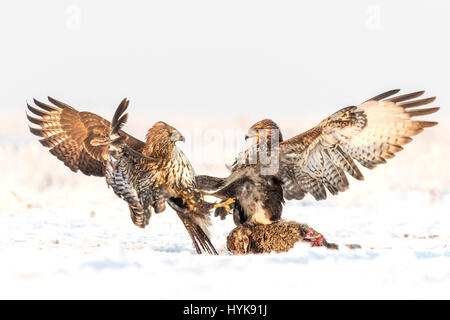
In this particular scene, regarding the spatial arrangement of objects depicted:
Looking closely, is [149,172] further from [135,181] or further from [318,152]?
[318,152]

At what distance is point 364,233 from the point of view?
29.5 feet

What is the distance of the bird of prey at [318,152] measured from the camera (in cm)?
678

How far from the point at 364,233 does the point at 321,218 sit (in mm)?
1408

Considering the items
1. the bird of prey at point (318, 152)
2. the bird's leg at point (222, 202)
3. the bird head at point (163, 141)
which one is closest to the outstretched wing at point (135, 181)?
the bird head at point (163, 141)

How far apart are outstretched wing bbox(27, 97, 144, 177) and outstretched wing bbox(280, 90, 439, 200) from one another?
2161mm

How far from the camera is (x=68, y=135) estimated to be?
7715mm

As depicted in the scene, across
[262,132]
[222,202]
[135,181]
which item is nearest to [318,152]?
[262,132]

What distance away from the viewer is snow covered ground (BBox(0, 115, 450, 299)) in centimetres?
469

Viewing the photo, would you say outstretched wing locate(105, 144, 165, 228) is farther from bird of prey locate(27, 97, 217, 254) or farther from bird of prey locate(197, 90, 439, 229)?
bird of prey locate(197, 90, 439, 229)

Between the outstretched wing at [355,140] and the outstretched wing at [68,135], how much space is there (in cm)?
216

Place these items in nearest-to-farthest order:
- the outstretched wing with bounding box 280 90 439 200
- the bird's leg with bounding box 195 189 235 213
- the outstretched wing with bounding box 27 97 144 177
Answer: the bird's leg with bounding box 195 189 235 213 → the outstretched wing with bounding box 280 90 439 200 → the outstretched wing with bounding box 27 97 144 177

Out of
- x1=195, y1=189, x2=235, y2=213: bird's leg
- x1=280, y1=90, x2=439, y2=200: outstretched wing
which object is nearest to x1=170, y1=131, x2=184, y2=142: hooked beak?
x1=195, y1=189, x2=235, y2=213: bird's leg

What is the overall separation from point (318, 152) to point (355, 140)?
0.40 metres
